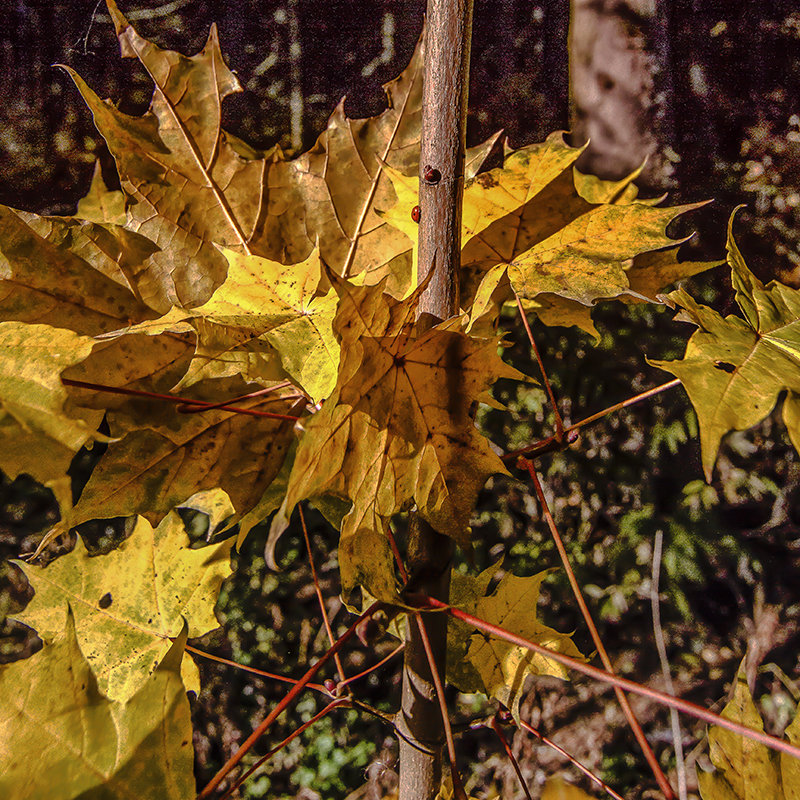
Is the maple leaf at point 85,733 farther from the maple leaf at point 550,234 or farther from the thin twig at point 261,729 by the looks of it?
the maple leaf at point 550,234

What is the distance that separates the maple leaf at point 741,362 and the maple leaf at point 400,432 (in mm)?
95

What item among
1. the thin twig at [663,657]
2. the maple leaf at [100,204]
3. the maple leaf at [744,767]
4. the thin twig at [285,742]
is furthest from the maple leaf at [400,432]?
the thin twig at [663,657]

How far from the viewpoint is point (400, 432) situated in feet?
1.08

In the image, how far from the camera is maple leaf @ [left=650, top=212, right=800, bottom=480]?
271 millimetres

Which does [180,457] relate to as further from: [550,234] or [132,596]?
[550,234]

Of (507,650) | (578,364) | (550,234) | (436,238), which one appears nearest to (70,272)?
(436,238)

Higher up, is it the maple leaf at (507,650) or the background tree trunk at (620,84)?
the background tree trunk at (620,84)

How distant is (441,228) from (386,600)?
0.74ft

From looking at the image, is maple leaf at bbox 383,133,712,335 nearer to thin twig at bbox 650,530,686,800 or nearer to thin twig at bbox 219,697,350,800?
thin twig at bbox 219,697,350,800

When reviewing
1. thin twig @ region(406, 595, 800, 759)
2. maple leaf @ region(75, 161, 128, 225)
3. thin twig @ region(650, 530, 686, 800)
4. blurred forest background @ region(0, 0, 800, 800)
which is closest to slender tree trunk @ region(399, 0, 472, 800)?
thin twig @ region(406, 595, 800, 759)

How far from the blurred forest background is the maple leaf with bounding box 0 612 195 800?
2.21ft

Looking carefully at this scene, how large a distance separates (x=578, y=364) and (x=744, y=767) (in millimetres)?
658

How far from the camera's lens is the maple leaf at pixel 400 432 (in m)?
0.29

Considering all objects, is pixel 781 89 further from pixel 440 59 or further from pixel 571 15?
pixel 440 59
